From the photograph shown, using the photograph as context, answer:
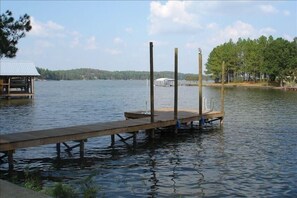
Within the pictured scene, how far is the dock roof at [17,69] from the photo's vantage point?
64625 millimetres

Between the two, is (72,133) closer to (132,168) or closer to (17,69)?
(132,168)

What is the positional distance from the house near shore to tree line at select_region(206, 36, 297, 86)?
227 feet

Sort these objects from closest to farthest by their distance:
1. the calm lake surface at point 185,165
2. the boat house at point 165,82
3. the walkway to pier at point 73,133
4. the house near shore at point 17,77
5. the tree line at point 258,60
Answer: the calm lake surface at point 185,165 → the walkway to pier at point 73,133 → the house near shore at point 17,77 → the tree line at point 258,60 → the boat house at point 165,82

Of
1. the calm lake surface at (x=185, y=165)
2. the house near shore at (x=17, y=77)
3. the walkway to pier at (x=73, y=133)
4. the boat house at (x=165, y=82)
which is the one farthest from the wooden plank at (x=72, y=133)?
the boat house at (x=165, y=82)

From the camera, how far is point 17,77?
6856cm

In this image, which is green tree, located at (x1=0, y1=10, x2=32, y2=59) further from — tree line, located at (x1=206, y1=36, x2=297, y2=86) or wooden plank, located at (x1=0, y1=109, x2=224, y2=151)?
tree line, located at (x1=206, y1=36, x2=297, y2=86)

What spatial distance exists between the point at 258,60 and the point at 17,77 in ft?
264

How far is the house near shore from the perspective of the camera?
6450 centimetres

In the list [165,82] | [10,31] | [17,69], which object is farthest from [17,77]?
[165,82]

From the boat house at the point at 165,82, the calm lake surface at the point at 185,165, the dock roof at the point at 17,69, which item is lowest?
the calm lake surface at the point at 185,165

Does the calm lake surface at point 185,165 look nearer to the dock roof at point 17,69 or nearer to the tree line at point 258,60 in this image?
the dock roof at point 17,69

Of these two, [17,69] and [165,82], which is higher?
[17,69]

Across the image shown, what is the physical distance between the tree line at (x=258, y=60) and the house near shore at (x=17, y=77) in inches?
2728

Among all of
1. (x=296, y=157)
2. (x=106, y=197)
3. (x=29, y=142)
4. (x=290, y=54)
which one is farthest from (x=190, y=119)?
(x=290, y=54)
